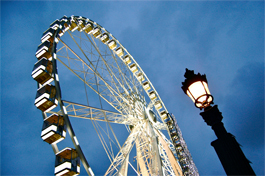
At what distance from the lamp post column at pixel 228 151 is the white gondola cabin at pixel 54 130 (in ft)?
19.4

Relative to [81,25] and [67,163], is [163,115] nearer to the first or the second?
[81,25]

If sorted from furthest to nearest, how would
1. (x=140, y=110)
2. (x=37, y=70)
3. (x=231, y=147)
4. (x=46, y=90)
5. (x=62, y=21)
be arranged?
(x=140, y=110)
(x=62, y=21)
(x=37, y=70)
(x=46, y=90)
(x=231, y=147)

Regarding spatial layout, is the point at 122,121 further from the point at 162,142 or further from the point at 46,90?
the point at 46,90

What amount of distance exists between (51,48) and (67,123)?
5.32m

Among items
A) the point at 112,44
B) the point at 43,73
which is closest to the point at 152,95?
the point at 112,44

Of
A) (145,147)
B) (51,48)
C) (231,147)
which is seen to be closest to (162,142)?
(145,147)

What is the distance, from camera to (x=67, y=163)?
6.46m

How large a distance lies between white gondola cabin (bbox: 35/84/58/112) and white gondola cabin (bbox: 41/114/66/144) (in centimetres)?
64

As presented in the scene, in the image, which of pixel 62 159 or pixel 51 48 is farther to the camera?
pixel 51 48

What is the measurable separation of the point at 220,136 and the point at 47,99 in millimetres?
6943

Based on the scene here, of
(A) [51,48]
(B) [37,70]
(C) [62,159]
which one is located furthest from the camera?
(A) [51,48]

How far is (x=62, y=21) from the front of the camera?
12664mm

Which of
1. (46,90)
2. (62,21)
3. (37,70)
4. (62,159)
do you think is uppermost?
(62,21)

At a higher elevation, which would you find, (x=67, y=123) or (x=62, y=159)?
(x=67, y=123)
